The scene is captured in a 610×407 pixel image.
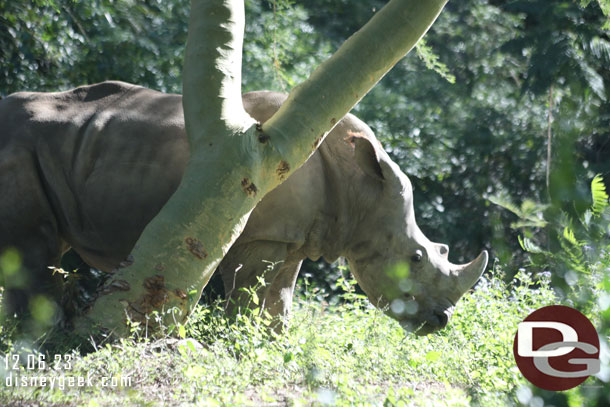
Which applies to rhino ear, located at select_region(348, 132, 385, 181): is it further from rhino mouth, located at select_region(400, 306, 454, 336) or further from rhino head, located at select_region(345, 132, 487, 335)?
rhino mouth, located at select_region(400, 306, 454, 336)

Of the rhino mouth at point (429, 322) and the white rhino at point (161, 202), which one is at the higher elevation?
the white rhino at point (161, 202)

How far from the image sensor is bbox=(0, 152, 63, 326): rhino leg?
5.72 meters

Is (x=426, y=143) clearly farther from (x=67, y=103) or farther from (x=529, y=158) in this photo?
(x=67, y=103)

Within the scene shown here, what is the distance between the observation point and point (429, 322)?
20.8ft

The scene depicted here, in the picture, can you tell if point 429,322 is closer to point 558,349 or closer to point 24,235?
point 24,235

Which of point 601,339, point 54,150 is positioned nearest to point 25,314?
point 54,150

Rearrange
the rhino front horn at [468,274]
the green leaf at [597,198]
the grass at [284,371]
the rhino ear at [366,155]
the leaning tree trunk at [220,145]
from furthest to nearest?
the rhino front horn at [468,274]
the rhino ear at [366,155]
the leaning tree trunk at [220,145]
the grass at [284,371]
the green leaf at [597,198]

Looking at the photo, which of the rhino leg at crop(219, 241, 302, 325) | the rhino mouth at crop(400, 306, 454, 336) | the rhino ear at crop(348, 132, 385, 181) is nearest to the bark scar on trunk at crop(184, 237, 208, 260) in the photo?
the rhino leg at crop(219, 241, 302, 325)

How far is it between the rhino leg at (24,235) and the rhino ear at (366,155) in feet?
7.42

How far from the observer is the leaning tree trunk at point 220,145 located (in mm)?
4684

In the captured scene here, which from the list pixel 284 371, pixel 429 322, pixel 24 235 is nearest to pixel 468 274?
pixel 429 322

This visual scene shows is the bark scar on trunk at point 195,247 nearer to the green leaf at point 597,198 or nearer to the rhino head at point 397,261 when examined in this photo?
the rhino head at point 397,261

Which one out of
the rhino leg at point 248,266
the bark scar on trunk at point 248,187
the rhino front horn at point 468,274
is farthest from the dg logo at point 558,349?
the rhino front horn at point 468,274

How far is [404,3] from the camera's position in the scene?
198 inches
